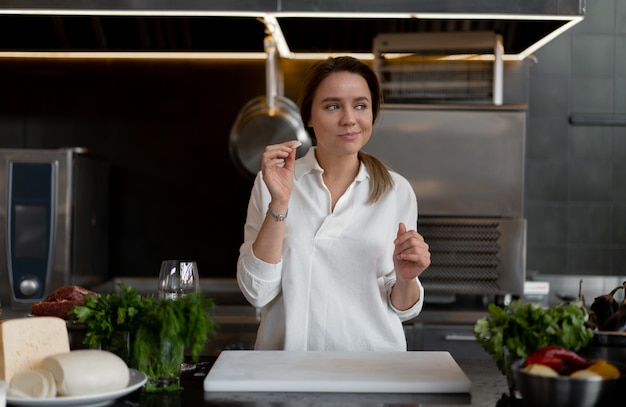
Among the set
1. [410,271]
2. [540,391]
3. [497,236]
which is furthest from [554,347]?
[497,236]

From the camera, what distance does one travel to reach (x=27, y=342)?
1.34m

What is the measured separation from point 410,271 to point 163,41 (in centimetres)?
213

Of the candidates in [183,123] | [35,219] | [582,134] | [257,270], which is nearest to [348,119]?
[257,270]

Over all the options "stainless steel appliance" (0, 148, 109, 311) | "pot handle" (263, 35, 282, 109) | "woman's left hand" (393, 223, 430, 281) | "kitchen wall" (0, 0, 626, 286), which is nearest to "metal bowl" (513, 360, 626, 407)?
"woman's left hand" (393, 223, 430, 281)

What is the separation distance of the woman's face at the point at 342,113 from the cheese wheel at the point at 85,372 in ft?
2.84

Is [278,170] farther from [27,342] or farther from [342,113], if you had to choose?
[27,342]

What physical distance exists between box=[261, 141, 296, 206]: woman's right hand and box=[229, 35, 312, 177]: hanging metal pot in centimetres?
143

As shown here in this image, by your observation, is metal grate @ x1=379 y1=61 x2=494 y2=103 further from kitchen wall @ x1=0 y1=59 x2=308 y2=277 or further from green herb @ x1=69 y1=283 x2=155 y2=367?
green herb @ x1=69 y1=283 x2=155 y2=367

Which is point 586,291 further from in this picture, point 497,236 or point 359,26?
point 359,26

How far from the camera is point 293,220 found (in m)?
2.04

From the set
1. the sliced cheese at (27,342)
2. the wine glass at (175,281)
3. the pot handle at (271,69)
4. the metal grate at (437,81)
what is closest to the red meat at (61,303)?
the wine glass at (175,281)

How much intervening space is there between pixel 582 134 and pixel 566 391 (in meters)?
2.81

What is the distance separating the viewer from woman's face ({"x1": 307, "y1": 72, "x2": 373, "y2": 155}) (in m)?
1.97

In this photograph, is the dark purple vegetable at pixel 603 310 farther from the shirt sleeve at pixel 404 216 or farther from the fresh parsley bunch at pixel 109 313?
the fresh parsley bunch at pixel 109 313
